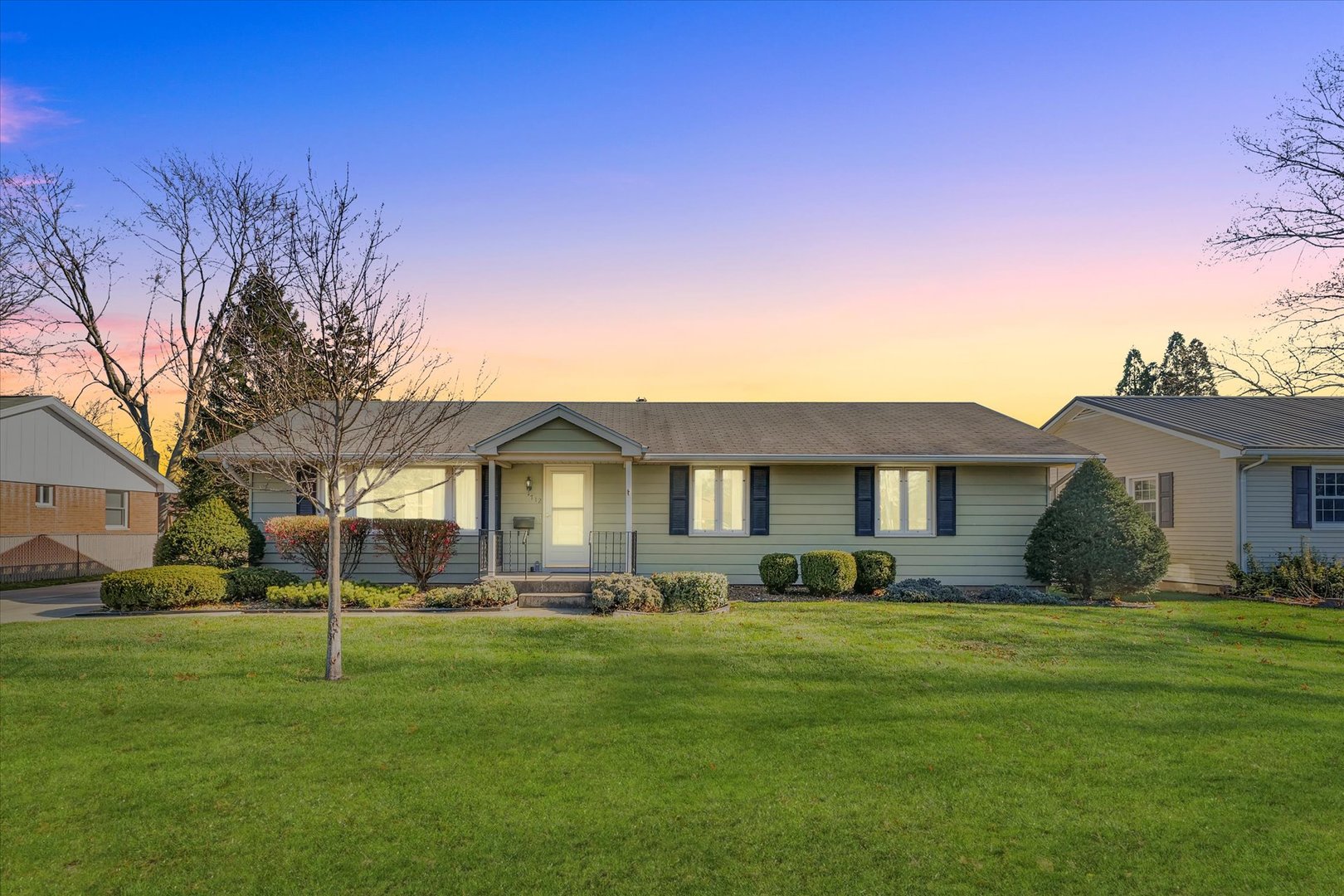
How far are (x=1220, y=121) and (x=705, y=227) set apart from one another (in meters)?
A: 9.53

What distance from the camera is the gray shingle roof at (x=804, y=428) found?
59.4ft

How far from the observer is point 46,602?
1666 centimetres

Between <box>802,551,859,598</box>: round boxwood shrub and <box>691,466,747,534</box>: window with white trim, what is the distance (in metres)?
2.08

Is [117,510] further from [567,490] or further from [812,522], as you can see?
[812,522]

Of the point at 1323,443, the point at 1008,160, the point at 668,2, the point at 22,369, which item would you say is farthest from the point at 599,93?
the point at 22,369

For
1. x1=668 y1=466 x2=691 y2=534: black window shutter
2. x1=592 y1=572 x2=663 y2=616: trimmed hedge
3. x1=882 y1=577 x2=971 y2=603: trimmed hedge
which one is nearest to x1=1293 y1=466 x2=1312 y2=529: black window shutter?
x1=882 y1=577 x2=971 y2=603: trimmed hedge

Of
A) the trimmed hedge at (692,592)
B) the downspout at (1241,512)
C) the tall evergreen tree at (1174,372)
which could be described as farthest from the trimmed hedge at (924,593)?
the tall evergreen tree at (1174,372)

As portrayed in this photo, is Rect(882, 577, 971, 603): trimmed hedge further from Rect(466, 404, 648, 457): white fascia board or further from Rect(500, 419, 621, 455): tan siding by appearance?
Rect(500, 419, 621, 455): tan siding

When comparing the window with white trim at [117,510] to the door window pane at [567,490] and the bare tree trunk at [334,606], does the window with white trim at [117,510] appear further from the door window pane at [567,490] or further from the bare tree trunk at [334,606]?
the bare tree trunk at [334,606]

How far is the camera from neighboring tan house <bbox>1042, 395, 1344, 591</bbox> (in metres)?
18.9

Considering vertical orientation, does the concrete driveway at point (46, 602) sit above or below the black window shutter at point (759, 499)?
below

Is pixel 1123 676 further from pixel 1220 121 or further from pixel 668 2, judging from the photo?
pixel 668 2

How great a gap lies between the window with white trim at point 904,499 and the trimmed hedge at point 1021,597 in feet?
7.13

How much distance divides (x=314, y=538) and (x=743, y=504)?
337 inches
